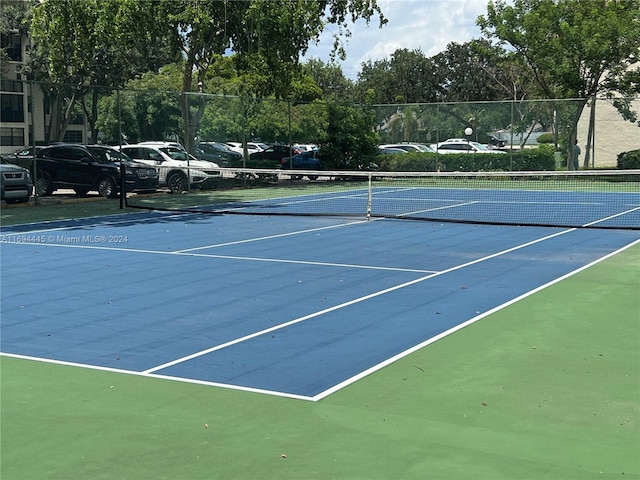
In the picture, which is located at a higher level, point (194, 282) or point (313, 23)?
point (313, 23)

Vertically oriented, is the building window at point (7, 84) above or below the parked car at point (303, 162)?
above

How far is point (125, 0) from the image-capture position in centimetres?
3055

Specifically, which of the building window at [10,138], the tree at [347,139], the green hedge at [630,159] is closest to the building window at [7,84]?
the building window at [10,138]

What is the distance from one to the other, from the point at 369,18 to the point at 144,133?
12.4 metres

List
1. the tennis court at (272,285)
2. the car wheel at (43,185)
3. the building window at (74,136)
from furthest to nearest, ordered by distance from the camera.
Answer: the building window at (74,136), the car wheel at (43,185), the tennis court at (272,285)

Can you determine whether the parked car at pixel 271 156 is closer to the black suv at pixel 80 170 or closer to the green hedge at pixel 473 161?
the green hedge at pixel 473 161

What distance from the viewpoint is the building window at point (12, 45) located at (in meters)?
→ 64.2

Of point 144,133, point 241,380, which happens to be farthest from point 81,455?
point 144,133

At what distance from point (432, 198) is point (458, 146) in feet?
37.6

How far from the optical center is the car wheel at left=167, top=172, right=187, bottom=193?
3062cm

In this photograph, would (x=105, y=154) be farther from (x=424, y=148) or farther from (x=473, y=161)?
(x=473, y=161)

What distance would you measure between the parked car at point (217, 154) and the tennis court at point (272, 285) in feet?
30.1

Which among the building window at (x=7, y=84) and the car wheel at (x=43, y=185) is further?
the car wheel at (x=43, y=185)

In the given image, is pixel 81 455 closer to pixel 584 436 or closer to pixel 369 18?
pixel 584 436
